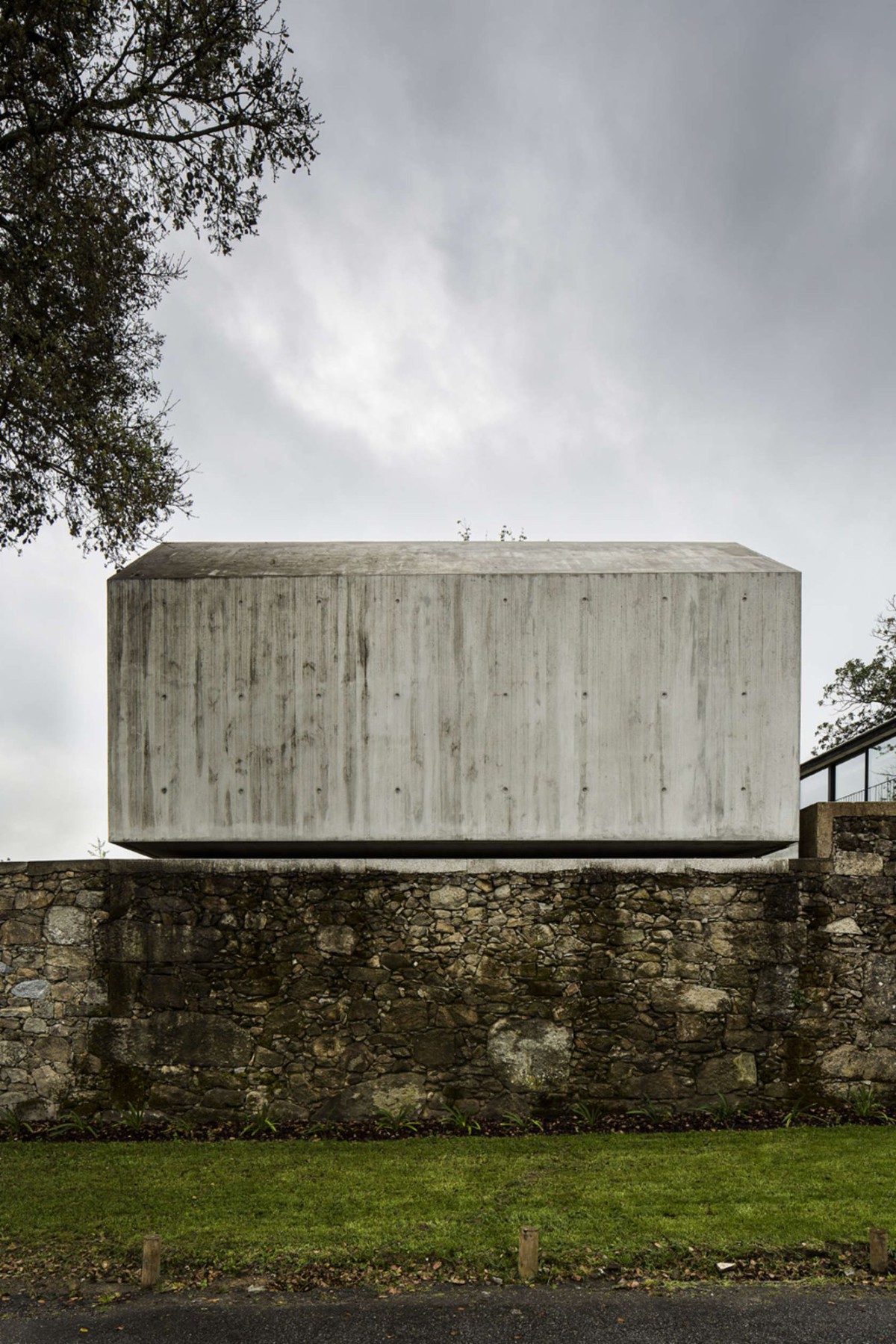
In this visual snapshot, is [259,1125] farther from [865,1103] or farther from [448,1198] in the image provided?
[865,1103]

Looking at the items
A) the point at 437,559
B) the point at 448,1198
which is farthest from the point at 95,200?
the point at 448,1198

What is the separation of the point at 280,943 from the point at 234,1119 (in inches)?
67.5

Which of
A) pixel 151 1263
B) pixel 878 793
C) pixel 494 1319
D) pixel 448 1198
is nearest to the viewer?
pixel 494 1319

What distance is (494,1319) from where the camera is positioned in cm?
549

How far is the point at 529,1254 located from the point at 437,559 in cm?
683

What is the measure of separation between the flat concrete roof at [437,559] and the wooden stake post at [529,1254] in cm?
607

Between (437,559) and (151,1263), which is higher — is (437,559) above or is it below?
above

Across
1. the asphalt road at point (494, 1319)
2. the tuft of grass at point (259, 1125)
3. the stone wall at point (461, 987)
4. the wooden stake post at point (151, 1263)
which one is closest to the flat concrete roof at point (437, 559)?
the stone wall at point (461, 987)

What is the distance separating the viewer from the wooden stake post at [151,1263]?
5957mm

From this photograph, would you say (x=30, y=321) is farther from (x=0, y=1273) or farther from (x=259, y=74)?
(x=0, y=1273)

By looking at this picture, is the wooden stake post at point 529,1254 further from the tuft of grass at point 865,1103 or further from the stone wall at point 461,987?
the tuft of grass at point 865,1103

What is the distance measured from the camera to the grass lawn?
630 centimetres

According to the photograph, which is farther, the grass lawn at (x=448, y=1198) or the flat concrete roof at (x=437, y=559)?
the flat concrete roof at (x=437, y=559)

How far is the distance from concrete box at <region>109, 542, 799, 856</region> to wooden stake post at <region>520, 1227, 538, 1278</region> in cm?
423
